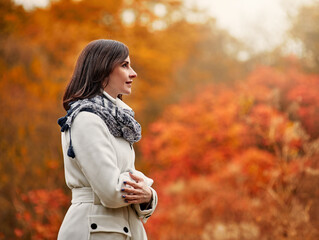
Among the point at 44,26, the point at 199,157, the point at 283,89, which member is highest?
the point at 44,26

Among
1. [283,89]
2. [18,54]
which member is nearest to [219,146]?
[283,89]

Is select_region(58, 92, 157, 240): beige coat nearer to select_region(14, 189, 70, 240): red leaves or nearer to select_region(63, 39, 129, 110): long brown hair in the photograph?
select_region(63, 39, 129, 110): long brown hair

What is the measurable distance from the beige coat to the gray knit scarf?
21 mm

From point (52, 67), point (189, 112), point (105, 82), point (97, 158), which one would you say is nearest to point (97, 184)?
point (97, 158)

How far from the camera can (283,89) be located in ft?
32.8

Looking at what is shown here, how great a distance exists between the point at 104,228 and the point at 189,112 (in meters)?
9.77

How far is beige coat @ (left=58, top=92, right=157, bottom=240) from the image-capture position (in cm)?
150

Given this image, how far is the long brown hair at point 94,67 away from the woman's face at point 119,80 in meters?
0.02

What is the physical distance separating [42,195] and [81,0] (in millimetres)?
9545

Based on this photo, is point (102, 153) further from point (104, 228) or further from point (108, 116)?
point (104, 228)

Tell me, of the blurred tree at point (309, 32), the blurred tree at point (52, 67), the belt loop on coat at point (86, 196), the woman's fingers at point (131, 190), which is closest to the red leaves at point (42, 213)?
the blurred tree at point (52, 67)

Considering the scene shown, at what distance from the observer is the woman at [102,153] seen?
1.52m

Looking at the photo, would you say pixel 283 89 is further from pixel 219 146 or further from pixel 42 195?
pixel 42 195

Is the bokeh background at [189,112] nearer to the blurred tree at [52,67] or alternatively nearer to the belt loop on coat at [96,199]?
the blurred tree at [52,67]
